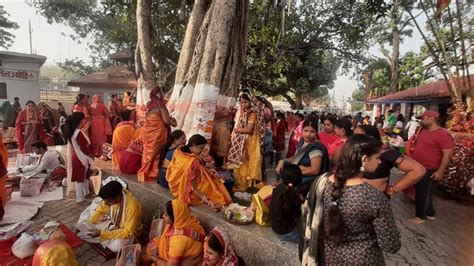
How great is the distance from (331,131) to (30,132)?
820 cm

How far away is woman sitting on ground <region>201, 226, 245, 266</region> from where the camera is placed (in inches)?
119

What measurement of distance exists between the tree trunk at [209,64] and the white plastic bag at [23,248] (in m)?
2.67

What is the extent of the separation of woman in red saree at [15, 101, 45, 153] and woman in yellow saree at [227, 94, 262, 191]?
22.1ft

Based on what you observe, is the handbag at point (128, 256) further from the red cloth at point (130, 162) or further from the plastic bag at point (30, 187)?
the plastic bag at point (30, 187)

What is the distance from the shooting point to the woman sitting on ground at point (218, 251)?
3.01 metres

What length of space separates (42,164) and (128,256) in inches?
160

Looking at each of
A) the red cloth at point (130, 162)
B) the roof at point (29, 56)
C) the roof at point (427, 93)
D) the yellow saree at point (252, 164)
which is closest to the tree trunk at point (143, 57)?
the red cloth at point (130, 162)

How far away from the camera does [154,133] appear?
493cm

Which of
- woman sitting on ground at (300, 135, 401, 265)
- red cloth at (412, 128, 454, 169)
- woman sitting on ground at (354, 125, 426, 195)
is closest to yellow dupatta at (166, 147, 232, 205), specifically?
woman sitting on ground at (354, 125, 426, 195)

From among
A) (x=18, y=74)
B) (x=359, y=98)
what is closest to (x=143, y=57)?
(x=18, y=74)

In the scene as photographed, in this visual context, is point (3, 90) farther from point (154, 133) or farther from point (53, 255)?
point (53, 255)

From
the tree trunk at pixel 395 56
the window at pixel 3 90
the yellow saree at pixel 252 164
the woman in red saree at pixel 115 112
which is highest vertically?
the tree trunk at pixel 395 56

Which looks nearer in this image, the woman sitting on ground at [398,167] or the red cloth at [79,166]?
the woman sitting on ground at [398,167]

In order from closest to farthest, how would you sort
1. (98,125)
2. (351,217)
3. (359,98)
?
(351,217)
(98,125)
(359,98)
